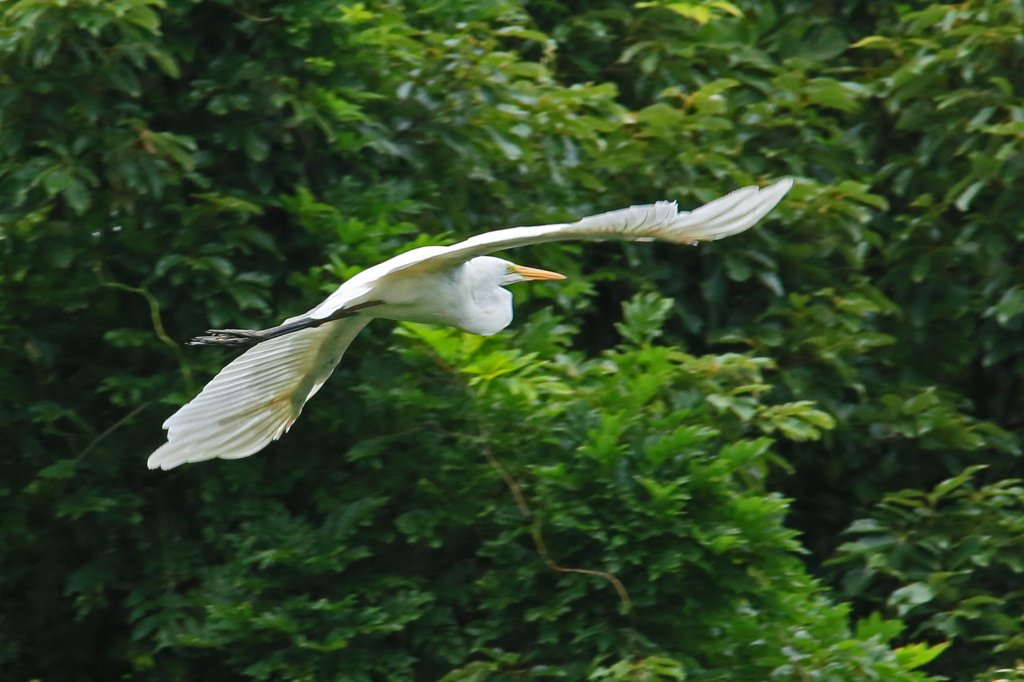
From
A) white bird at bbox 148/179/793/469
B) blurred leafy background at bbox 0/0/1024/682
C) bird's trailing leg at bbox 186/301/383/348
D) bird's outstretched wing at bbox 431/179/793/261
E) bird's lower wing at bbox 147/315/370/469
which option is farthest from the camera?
blurred leafy background at bbox 0/0/1024/682

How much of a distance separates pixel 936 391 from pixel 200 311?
249 cm

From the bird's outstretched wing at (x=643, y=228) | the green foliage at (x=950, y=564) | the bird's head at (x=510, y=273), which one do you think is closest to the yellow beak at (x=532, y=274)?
the bird's head at (x=510, y=273)

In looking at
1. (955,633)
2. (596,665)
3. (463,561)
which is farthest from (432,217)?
(955,633)

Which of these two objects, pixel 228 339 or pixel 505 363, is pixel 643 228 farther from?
pixel 228 339

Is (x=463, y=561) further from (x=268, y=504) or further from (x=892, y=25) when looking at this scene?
(x=892, y=25)

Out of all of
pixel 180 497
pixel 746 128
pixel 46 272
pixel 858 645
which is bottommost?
pixel 180 497

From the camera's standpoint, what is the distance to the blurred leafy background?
4.29m

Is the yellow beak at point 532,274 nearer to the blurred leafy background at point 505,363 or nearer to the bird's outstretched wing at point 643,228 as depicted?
the blurred leafy background at point 505,363

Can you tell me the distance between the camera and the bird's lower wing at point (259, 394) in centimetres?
411

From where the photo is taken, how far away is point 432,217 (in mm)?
4922

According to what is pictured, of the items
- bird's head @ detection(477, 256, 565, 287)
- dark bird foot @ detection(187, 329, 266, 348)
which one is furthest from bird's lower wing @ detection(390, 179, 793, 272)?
dark bird foot @ detection(187, 329, 266, 348)

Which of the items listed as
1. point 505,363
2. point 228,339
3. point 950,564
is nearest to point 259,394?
point 228,339

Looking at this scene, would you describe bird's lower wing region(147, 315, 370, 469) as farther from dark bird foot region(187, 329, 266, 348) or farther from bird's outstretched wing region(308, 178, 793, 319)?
bird's outstretched wing region(308, 178, 793, 319)

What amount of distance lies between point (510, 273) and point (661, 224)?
0.93 meters
